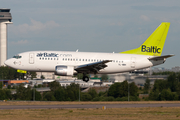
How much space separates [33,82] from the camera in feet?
400

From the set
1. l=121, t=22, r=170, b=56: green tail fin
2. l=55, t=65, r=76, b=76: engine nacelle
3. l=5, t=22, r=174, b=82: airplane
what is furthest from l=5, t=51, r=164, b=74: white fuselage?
l=121, t=22, r=170, b=56: green tail fin

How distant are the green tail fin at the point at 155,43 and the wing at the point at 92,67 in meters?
5.68

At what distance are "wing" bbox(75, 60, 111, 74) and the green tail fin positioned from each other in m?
5.68

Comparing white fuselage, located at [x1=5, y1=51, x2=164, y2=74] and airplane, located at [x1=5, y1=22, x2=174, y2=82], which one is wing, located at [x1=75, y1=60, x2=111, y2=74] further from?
white fuselage, located at [x1=5, y1=51, x2=164, y2=74]

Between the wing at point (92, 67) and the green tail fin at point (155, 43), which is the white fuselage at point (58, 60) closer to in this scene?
the wing at point (92, 67)

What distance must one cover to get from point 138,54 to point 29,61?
15.5 meters

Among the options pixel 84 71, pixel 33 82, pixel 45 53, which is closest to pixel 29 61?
pixel 45 53

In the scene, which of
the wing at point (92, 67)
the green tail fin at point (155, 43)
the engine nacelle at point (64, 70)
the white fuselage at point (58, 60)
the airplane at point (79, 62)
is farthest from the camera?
the green tail fin at point (155, 43)

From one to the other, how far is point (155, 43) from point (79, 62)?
38.9 ft

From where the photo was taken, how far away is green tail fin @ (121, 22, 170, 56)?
158 ft

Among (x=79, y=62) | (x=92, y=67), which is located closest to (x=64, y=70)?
(x=79, y=62)

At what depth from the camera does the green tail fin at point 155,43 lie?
48.3m

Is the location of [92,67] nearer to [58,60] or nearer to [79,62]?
[79,62]

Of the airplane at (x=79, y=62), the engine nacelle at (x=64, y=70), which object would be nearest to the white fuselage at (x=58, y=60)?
the airplane at (x=79, y=62)
